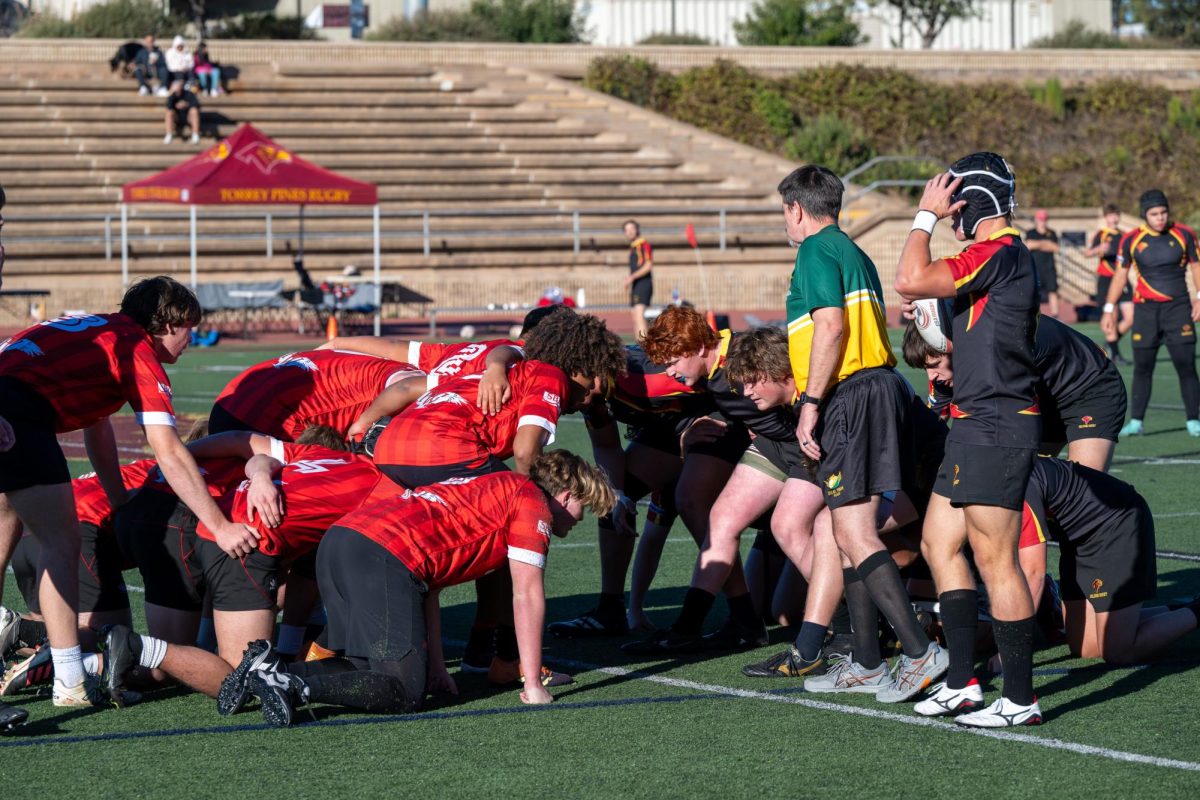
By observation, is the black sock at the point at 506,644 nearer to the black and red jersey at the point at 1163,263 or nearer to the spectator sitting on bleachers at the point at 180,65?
the black and red jersey at the point at 1163,263

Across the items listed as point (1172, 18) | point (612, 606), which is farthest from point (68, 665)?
point (1172, 18)

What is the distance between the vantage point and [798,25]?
51312 millimetres

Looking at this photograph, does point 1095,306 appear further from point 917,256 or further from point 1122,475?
point 917,256

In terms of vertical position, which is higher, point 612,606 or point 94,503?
point 94,503

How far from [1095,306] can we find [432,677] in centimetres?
2636

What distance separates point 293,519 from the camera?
20.1ft

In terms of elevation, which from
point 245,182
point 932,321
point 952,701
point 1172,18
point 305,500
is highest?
point 1172,18

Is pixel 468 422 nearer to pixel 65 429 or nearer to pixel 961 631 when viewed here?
pixel 65 429

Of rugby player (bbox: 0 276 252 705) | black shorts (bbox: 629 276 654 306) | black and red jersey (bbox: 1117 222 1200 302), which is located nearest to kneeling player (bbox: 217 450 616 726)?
rugby player (bbox: 0 276 252 705)

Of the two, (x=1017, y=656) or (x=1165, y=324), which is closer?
(x=1017, y=656)

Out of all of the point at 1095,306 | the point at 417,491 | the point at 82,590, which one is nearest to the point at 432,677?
the point at 417,491

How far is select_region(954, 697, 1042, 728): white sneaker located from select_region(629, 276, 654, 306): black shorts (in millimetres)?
19926

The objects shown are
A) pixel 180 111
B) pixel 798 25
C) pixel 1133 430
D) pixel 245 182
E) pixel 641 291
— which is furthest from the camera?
pixel 798 25

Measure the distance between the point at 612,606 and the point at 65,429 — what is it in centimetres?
267
